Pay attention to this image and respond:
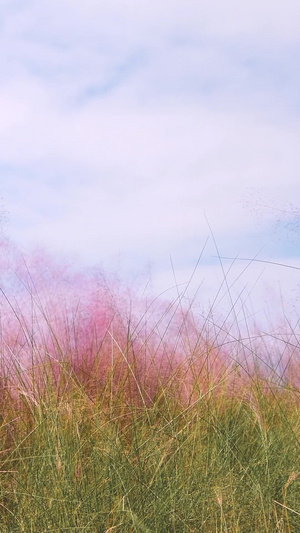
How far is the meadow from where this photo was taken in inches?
72.2

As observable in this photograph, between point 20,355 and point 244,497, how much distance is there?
1.33 metres

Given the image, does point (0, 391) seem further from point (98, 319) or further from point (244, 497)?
point (244, 497)

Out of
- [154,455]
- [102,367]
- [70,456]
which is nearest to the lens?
[70,456]

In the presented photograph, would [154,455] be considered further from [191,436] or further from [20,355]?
[20,355]

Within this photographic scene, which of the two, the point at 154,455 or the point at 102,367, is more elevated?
the point at 102,367

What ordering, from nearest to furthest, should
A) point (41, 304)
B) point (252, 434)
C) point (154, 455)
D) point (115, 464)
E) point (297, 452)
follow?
point (115, 464), point (154, 455), point (297, 452), point (252, 434), point (41, 304)

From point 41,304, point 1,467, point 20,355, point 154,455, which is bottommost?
point 1,467

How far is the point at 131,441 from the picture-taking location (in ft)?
8.09

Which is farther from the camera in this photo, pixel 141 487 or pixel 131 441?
pixel 131 441

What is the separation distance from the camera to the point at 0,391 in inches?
112

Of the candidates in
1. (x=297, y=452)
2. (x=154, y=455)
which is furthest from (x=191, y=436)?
(x=297, y=452)

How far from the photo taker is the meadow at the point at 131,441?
1.83 metres

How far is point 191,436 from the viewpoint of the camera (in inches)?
92.1

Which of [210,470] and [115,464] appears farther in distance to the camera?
[210,470]
